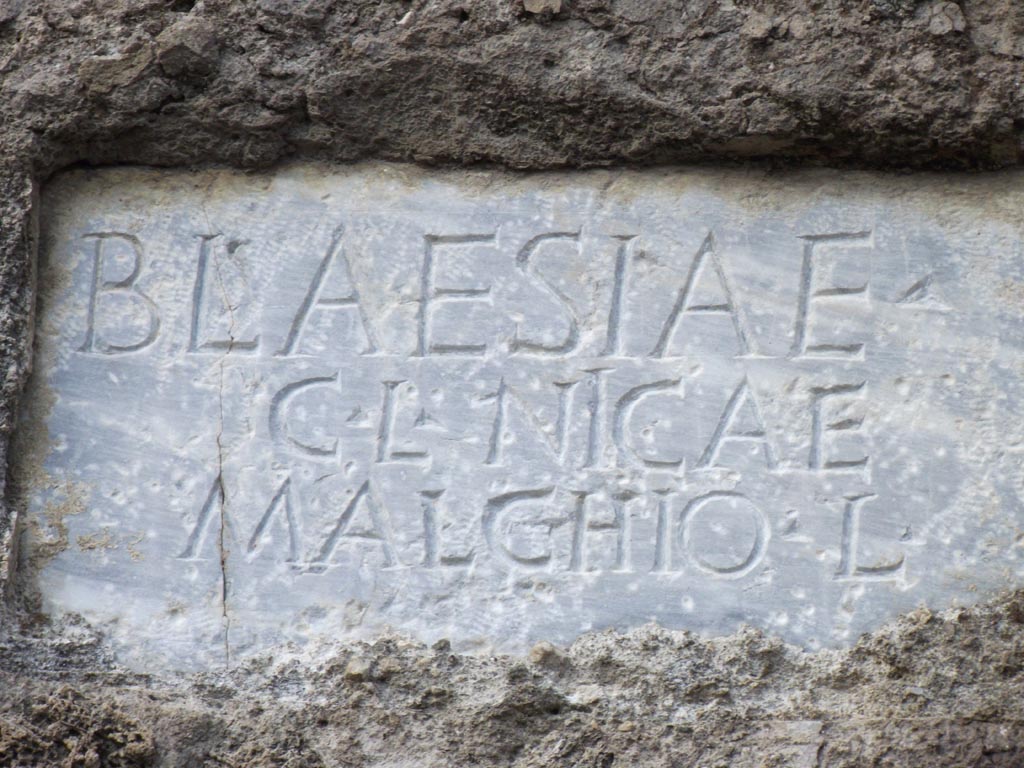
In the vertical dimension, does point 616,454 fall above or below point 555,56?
below

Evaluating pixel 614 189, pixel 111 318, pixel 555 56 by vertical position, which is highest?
pixel 555 56

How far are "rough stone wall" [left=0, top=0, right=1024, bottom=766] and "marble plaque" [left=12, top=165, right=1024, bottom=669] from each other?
5 centimetres

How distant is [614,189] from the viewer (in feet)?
7.12

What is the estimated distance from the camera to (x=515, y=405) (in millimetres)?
2121

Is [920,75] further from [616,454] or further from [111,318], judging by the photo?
[111,318]

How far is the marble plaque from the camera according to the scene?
206 cm

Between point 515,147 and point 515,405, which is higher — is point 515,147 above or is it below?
above

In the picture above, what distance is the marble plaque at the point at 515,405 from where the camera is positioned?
2.06 metres

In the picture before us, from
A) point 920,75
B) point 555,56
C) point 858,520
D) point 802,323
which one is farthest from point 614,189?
point 858,520

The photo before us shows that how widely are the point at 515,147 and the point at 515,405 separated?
0.42m

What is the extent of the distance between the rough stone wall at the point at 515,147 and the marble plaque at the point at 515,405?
52 millimetres

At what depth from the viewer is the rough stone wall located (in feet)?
6.45

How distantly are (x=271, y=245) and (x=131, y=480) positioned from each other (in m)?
0.44

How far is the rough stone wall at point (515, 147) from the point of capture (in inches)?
77.4
